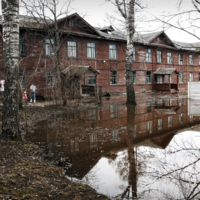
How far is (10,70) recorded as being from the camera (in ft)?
20.5

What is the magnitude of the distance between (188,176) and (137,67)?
25331 mm

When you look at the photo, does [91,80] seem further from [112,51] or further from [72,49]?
[112,51]

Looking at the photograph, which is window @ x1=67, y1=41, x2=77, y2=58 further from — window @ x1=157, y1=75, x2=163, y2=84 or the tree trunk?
window @ x1=157, y1=75, x2=163, y2=84

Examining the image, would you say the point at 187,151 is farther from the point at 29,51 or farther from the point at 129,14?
the point at 29,51

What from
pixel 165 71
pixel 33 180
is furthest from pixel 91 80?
pixel 33 180

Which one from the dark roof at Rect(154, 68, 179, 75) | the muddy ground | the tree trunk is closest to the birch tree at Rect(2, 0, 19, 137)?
the muddy ground

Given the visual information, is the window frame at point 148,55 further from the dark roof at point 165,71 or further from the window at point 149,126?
the window at point 149,126

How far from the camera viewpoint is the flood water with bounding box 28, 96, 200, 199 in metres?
4.03

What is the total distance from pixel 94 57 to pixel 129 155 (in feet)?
65.3

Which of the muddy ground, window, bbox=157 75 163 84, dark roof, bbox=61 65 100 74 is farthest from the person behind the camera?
window, bbox=157 75 163 84

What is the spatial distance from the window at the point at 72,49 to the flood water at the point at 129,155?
45.5 feet

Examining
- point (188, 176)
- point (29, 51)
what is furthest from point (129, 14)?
point (188, 176)

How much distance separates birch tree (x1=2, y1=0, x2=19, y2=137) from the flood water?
0.98 metres

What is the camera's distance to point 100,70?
2528 cm
